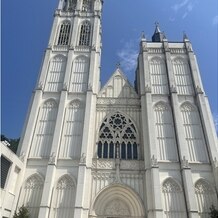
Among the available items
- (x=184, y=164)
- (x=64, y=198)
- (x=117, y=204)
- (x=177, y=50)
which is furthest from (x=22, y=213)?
(x=177, y=50)

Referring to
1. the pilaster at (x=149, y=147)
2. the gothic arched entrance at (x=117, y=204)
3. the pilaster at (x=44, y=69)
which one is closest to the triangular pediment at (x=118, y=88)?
the pilaster at (x=149, y=147)

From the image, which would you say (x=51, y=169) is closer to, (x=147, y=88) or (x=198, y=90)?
(x=147, y=88)

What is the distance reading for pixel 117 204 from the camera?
1941 cm

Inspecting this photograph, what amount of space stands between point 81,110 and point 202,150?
39.5ft

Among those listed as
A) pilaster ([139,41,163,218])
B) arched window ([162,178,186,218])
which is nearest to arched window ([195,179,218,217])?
arched window ([162,178,186,218])

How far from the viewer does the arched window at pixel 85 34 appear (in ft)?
91.7

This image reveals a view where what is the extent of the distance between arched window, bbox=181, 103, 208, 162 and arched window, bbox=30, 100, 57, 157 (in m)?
12.8

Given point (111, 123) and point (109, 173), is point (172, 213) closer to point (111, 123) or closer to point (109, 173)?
point (109, 173)

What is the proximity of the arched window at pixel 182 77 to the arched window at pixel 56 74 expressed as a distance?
41.5 ft

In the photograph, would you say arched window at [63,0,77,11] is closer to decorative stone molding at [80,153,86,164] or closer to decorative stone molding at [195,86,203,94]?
decorative stone molding at [195,86,203,94]

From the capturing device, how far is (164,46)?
27141mm

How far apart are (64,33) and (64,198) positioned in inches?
775

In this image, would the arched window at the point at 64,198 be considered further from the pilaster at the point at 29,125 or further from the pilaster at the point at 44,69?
the pilaster at the point at 44,69

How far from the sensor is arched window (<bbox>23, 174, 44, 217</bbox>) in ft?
58.3
